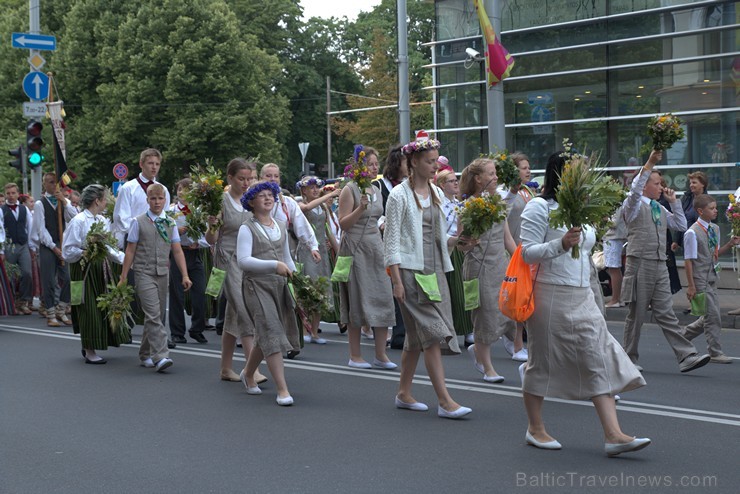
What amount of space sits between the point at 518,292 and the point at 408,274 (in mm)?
1406

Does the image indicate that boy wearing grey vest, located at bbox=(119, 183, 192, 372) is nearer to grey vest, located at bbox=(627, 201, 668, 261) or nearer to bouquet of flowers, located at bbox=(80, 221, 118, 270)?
bouquet of flowers, located at bbox=(80, 221, 118, 270)

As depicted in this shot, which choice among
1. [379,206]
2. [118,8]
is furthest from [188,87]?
[379,206]

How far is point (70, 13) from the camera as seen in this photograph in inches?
1828

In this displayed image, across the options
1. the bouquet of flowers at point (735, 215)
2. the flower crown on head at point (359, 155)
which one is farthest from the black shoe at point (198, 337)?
A: the bouquet of flowers at point (735, 215)

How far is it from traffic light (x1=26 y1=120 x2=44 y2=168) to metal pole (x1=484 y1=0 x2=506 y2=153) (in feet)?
29.1

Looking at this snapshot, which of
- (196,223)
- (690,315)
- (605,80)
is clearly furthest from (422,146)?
(605,80)

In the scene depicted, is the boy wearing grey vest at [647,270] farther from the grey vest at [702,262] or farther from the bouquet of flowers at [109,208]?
the bouquet of flowers at [109,208]

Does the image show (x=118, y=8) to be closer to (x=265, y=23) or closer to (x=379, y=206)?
(x=265, y=23)

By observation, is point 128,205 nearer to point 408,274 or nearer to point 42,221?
point 408,274

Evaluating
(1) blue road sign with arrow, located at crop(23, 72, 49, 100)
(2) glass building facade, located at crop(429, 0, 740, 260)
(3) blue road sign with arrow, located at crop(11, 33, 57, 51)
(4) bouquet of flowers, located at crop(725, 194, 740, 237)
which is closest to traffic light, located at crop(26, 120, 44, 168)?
(1) blue road sign with arrow, located at crop(23, 72, 49, 100)

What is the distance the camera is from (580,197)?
20.5ft

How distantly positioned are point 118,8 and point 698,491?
146 feet

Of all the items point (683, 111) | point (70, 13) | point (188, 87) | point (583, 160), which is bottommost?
point (583, 160)

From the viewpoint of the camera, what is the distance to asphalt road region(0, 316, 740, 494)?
6.03 m
